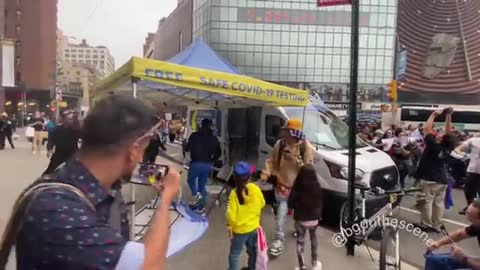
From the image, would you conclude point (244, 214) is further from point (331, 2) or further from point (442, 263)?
point (331, 2)

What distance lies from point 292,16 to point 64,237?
80016 millimetres

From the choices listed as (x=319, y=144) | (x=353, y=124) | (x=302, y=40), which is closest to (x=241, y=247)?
(x=353, y=124)

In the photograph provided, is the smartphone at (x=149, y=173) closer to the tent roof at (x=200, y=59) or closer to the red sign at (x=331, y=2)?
the red sign at (x=331, y=2)

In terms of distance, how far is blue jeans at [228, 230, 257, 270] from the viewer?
5309 mm

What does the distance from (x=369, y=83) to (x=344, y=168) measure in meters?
74.7

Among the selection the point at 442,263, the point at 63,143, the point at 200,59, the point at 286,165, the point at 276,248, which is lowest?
the point at 276,248

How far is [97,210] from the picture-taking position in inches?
55.7

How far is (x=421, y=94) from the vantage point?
268 ft

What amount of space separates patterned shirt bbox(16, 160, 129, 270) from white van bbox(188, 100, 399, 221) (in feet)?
26.2

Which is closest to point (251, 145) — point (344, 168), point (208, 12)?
point (344, 168)

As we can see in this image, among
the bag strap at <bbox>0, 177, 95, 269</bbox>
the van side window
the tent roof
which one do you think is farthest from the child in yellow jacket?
the van side window

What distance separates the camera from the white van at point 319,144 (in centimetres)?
908

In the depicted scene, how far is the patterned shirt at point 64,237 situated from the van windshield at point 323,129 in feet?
28.9

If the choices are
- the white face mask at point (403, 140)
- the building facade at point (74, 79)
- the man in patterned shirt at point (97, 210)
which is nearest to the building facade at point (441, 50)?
the building facade at point (74, 79)
